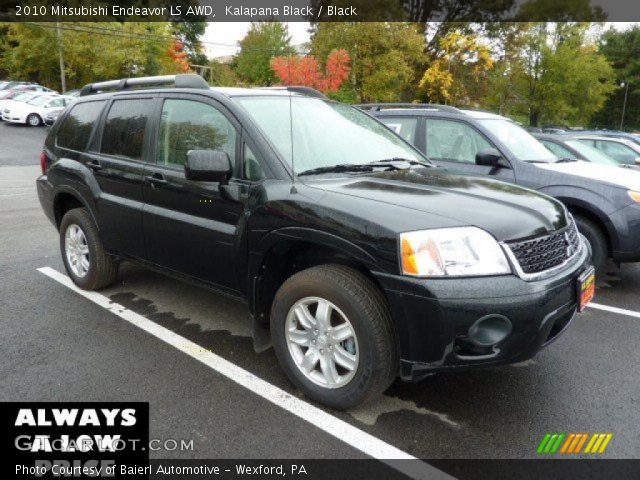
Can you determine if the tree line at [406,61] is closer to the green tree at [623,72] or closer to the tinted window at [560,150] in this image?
the tinted window at [560,150]

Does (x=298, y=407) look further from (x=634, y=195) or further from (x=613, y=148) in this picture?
(x=613, y=148)

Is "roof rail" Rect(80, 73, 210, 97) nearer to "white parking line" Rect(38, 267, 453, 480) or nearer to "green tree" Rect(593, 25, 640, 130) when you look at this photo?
"white parking line" Rect(38, 267, 453, 480)

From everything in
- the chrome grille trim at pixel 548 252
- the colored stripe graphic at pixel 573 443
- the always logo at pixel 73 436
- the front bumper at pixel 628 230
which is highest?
the chrome grille trim at pixel 548 252

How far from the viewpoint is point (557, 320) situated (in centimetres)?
265

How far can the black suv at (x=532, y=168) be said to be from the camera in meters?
4.88

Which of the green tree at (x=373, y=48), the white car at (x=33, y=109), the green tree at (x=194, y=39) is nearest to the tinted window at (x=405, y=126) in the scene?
the green tree at (x=373, y=48)

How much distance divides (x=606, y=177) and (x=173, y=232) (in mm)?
4254

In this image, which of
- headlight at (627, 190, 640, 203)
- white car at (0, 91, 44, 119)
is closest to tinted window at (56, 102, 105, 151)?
headlight at (627, 190, 640, 203)

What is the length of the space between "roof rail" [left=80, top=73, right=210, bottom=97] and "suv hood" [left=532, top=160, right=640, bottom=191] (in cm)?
366

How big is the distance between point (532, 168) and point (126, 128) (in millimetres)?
4020

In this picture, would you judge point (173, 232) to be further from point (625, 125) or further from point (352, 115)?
point (625, 125)

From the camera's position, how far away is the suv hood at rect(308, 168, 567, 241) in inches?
101

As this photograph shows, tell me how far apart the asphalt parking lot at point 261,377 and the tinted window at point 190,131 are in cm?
136

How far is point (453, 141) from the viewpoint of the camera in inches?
238
